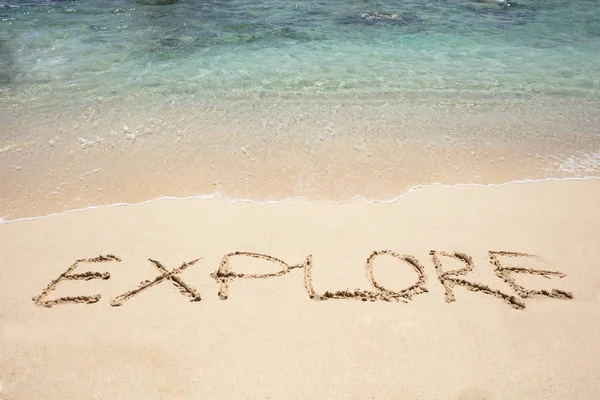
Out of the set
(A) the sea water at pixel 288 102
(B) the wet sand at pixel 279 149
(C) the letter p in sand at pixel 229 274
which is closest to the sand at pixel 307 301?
(C) the letter p in sand at pixel 229 274

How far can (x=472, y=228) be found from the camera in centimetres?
330

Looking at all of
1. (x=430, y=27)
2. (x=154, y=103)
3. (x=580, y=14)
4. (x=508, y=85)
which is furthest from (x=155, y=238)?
(x=580, y=14)

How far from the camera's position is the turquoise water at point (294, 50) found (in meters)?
5.93

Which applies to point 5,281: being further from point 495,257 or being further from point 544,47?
point 544,47

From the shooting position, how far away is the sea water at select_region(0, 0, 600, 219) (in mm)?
4059

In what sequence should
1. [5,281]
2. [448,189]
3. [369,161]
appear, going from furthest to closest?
[369,161]
[448,189]
[5,281]

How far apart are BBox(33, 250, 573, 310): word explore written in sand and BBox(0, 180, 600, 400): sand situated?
0.03 ft

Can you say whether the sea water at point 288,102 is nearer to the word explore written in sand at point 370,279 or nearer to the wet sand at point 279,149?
the wet sand at point 279,149

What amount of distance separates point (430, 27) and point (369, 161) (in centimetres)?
575

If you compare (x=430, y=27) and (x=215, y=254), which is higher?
(x=430, y=27)

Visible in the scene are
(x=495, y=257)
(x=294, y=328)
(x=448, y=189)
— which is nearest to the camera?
(x=294, y=328)

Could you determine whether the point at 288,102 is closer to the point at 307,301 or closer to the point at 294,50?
the point at 294,50

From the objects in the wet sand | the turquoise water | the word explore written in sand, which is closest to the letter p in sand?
the word explore written in sand

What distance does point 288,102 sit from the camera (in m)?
5.50
